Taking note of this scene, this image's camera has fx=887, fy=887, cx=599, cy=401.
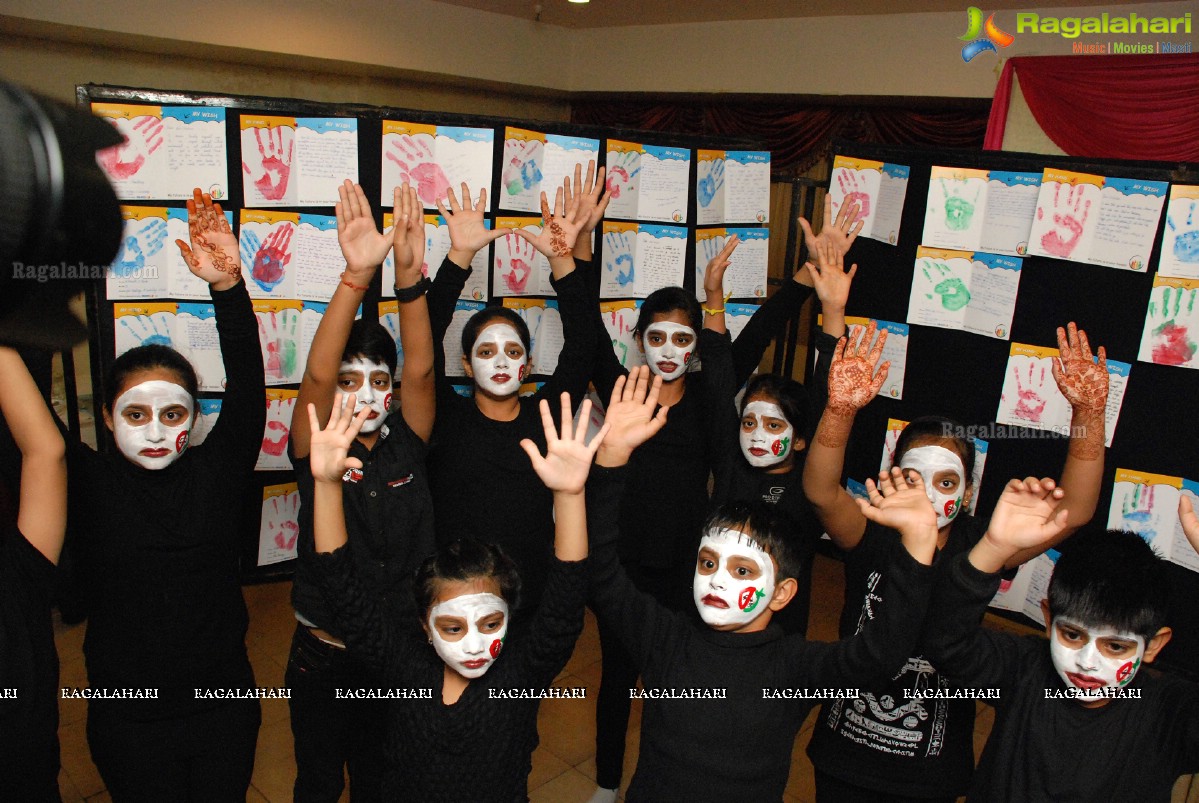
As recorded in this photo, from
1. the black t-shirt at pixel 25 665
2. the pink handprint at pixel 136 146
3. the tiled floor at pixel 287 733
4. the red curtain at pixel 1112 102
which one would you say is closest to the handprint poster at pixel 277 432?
the pink handprint at pixel 136 146

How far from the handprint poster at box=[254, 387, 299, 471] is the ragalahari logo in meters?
4.83

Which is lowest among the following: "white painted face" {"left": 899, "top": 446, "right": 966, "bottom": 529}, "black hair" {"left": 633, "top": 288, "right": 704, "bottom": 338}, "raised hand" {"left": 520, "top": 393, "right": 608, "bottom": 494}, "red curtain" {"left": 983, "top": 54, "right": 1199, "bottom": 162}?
"white painted face" {"left": 899, "top": 446, "right": 966, "bottom": 529}

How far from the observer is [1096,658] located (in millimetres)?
1609

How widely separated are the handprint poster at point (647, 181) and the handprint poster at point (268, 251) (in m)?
1.12

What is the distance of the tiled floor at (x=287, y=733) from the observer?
9.08ft

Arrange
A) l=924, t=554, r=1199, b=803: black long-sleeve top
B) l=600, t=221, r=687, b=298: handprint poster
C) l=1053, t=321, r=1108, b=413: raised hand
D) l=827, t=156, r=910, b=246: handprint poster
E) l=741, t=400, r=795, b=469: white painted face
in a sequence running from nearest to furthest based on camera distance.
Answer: l=924, t=554, r=1199, b=803: black long-sleeve top → l=1053, t=321, r=1108, b=413: raised hand → l=741, t=400, r=795, b=469: white painted face → l=827, t=156, r=910, b=246: handprint poster → l=600, t=221, r=687, b=298: handprint poster

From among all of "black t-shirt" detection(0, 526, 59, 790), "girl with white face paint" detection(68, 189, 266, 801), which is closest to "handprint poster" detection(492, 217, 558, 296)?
"girl with white face paint" detection(68, 189, 266, 801)

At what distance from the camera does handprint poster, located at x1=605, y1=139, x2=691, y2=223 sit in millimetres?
3176

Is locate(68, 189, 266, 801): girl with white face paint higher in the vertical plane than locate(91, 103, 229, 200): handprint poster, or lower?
lower

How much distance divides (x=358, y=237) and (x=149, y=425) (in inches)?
26.0

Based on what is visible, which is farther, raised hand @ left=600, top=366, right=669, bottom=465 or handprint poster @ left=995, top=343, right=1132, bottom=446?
handprint poster @ left=995, top=343, right=1132, bottom=446

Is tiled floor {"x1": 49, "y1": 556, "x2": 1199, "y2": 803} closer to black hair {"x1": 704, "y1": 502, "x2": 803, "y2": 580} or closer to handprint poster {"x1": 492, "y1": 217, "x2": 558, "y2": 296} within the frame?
black hair {"x1": 704, "y1": 502, "x2": 803, "y2": 580}

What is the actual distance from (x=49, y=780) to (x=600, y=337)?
1769mm

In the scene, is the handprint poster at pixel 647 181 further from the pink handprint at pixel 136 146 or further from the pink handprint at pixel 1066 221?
the pink handprint at pixel 136 146
